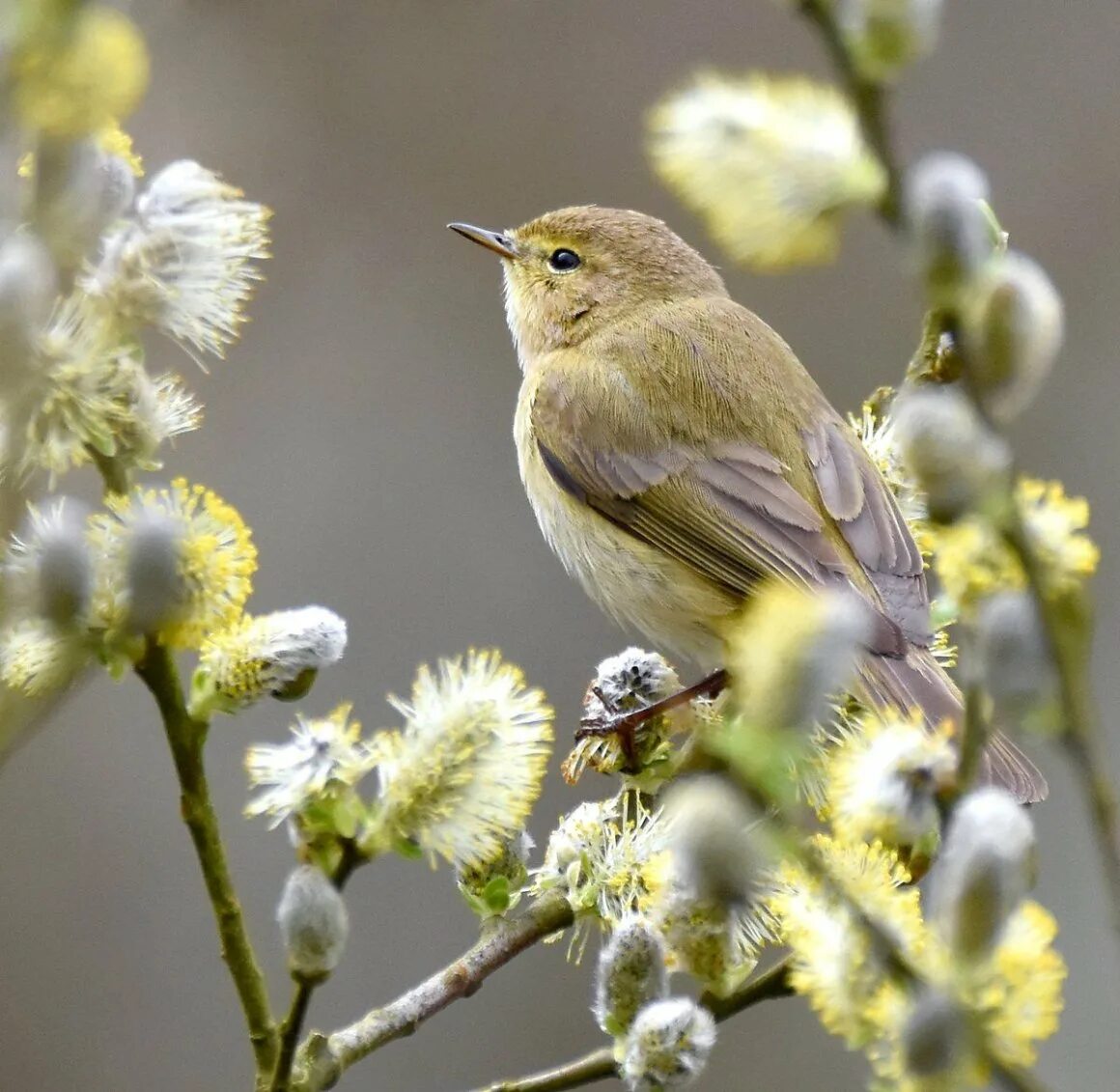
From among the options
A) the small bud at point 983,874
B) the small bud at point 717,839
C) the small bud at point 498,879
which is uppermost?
the small bud at point 498,879

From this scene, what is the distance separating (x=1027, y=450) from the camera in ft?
18.5

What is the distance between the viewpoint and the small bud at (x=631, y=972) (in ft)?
5.04

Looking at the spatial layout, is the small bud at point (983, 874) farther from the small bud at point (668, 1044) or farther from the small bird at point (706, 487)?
the small bird at point (706, 487)

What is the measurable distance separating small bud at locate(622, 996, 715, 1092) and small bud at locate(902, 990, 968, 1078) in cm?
47

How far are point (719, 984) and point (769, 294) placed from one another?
4603 millimetres

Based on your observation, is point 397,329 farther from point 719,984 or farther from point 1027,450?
point 719,984

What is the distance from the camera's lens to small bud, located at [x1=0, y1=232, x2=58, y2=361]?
42.3 inches

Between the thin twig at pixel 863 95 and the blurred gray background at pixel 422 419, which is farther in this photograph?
the blurred gray background at pixel 422 419

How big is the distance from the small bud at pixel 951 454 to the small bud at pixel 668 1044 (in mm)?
616

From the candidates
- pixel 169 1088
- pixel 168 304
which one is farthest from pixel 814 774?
pixel 169 1088

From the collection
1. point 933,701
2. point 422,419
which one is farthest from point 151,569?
point 422,419

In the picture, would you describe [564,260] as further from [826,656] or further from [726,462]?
[826,656]

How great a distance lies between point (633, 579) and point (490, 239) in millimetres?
1202

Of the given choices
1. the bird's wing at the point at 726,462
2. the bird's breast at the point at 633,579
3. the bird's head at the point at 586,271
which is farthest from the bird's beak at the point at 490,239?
the bird's breast at the point at 633,579
